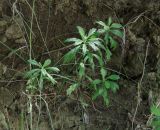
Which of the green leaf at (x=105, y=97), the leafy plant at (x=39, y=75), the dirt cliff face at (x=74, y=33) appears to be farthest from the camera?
the dirt cliff face at (x=74, y=33)

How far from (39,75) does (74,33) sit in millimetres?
373

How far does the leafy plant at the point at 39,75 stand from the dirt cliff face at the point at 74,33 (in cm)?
16

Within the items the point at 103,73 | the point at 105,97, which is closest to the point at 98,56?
the point at 103,73

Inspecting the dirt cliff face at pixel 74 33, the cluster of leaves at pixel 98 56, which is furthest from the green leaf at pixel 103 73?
the dirt cliff face at pixel 74 33

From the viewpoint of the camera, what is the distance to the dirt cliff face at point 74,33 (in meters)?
2.13

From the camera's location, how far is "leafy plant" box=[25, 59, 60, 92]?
1890 mm

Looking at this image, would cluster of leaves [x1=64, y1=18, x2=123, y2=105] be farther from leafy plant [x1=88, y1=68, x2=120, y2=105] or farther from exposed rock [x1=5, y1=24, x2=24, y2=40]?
exposed rock [x1=5, y1=24, x2=24, y2=40]

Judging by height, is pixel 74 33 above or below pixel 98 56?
above

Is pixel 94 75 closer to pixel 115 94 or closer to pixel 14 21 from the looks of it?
pixel 115 94

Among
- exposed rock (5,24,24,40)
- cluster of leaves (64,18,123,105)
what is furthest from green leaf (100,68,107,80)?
exposed rock (5,24,24,40)

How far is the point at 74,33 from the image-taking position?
222cm

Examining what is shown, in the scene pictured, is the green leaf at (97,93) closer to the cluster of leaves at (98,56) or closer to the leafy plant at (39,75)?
the cluster of leaves at (98,56)

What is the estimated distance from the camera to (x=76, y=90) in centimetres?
216

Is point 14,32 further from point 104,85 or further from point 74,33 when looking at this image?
point 104,85
